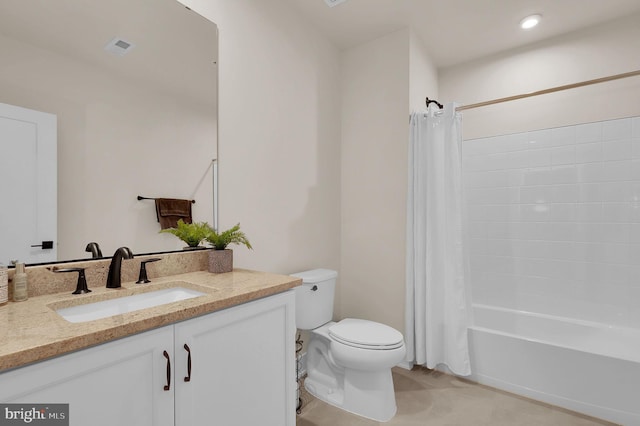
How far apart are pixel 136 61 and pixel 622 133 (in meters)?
3.23

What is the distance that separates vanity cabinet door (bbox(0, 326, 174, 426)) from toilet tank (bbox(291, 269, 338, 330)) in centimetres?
115

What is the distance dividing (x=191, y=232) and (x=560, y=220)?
2.79 metres

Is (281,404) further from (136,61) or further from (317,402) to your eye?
(136,61)

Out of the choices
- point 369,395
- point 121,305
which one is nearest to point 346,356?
point 369,395

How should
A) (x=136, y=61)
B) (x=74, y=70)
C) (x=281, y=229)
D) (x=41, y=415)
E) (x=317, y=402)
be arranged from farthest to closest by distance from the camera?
(x=281, y=229)
(x=317, y=402)
(x=136, y=61)
(x=74, y=70)
(x=41, y=415)

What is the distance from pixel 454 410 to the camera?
6.21ft

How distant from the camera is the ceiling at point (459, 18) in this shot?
2.18 metres

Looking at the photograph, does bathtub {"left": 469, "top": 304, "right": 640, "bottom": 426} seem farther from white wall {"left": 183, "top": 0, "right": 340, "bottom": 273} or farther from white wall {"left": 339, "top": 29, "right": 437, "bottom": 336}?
white wall {"left": 183, "top": 0, "right": 340, "bottom": 273}

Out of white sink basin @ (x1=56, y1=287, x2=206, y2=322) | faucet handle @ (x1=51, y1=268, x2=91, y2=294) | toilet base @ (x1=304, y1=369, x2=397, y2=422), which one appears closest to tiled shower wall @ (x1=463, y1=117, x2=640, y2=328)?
toilet base @ (x1=304, y1=369, x2=397, y2=422)

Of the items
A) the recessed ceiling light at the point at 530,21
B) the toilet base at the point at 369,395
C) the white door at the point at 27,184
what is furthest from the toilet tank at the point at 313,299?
the recessed ceiling light at the point at 530,21

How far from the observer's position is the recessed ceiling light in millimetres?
2311

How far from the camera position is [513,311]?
269 cm

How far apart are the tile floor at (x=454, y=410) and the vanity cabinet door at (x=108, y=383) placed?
118cm

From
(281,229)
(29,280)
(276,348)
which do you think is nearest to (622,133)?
(281,229)
